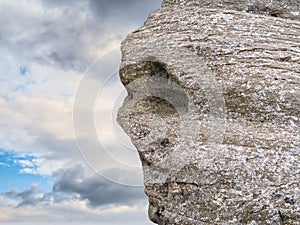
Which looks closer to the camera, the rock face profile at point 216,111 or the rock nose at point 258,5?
the rock face profile at point 216,111

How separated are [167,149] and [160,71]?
9.15ft

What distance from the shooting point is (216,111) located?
44.5ft

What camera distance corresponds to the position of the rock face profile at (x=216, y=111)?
480 inches

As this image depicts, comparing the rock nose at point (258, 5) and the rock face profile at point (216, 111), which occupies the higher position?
the rock nose at point (258, 5)

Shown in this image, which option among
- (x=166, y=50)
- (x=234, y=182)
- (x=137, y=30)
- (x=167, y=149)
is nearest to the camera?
(x=234, y=182)

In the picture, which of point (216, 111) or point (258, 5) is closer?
point (216, 111)

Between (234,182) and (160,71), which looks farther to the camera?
(160,71)

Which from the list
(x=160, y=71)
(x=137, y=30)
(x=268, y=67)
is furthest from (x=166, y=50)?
(x=268, y=67)

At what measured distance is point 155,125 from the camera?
13.8 m

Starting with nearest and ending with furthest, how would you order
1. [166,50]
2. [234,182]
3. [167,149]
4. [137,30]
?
[234,182] → [167,149] → [166,50] → [137,30]

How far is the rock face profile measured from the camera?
12195 millimetres

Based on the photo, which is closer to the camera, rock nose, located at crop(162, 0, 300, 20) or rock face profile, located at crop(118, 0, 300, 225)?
rock face profile, located at crop(118, 0, 300, 225)

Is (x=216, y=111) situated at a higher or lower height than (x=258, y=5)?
lower

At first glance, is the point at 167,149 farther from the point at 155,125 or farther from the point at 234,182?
the point at 234,182
